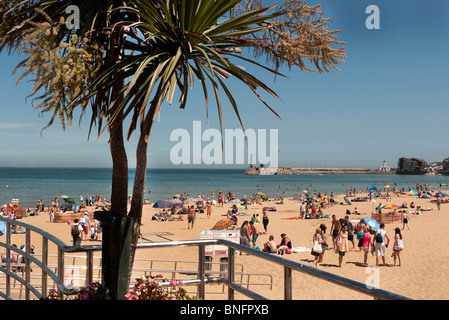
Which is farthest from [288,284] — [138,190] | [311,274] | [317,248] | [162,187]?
[162,187]

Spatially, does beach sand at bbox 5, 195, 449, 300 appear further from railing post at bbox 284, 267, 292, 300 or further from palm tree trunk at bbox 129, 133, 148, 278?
railing post at bbox 284, 267, 292, 300

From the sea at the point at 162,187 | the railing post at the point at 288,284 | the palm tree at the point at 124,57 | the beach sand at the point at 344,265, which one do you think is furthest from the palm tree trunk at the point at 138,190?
the sea at the point at 162,187

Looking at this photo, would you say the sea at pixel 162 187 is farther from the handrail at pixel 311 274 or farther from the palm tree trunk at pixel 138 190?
the handrail at pixel 311 274

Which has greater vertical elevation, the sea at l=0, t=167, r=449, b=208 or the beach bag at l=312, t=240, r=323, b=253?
the beach bag at l=312, t=240, r=323, b=253

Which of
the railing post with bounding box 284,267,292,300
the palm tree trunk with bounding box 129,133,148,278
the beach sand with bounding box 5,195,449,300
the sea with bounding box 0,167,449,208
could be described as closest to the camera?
the railing post with bounding box 284,267,292,300

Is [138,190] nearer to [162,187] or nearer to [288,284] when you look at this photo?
[288,284]

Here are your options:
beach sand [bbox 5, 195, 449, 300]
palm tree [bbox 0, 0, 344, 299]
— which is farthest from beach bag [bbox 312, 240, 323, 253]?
palm tree [bbox 0, 0, 344, 299]

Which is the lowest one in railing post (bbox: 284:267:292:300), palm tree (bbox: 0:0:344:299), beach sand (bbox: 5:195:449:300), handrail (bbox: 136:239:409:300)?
beach sand (bbox: 5:195:449:300)

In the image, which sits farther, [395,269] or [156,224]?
[156,224]
